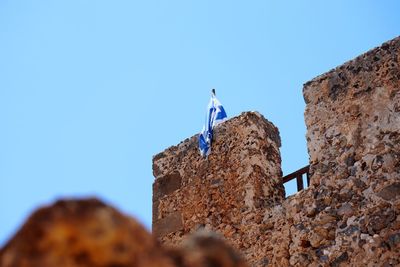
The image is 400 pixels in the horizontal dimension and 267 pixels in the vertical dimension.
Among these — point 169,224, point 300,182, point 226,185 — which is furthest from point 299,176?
point 169,224

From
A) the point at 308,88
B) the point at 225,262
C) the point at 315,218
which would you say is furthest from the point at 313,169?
the point at 225,262

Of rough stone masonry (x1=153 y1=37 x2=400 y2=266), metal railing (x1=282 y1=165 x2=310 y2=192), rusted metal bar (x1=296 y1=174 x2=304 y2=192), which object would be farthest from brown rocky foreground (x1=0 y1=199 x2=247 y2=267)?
rusted metal bar (x1=296 y1=174 x2=304 y2=192)

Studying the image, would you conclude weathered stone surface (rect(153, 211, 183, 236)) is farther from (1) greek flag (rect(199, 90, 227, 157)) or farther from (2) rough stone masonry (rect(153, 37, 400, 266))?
(1) greek flag (rect(199, 90, 227, 157))

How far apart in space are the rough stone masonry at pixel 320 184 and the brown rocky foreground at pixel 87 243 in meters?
3.82

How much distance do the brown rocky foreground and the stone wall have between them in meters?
4.51

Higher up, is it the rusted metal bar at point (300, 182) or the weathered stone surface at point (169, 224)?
the rusted metal bar at point (300, 182)

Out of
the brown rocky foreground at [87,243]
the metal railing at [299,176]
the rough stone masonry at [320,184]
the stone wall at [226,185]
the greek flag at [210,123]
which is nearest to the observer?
the brown rocky foreground at [87,243]

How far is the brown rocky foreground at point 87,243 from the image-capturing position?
1.23 metres

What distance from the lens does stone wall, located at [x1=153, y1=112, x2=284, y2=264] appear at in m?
6.02

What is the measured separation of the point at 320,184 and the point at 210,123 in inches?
65.5

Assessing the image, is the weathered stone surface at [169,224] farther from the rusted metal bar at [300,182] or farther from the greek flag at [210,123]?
the rusted metal bar at [300,182]

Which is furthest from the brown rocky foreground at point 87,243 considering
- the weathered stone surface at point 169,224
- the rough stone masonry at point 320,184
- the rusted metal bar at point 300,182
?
the weathered stone surface at point 169,224

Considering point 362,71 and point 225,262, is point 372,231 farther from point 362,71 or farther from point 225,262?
point 225,262

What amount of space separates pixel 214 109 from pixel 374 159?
215cm
